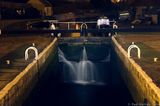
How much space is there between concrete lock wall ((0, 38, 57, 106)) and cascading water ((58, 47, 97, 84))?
7.24m

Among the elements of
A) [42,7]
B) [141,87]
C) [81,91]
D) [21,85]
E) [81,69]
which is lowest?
[81,91]

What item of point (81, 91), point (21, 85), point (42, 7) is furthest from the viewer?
point (42, 7)

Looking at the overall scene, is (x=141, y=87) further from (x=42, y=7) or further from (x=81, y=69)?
(x=42, y=7)

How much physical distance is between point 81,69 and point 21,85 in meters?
15.6

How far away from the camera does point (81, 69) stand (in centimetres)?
3166

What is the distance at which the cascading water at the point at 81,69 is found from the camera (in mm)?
29536

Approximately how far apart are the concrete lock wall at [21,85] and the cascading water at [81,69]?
23.8 feet

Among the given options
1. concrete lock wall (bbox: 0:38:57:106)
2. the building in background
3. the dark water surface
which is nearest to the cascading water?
the dark water surface

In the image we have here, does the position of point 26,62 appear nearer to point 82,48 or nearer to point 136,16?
point 82,48

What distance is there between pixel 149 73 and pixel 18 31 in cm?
2328

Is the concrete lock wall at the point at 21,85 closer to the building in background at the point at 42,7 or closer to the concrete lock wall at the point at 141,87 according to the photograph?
the concrete lock wall at the point at 141,87

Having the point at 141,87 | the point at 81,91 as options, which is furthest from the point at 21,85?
the point at 81,91

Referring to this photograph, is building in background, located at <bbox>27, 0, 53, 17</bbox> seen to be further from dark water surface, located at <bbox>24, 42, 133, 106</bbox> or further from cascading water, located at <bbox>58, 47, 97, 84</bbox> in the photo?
dark water surface, located at <bbox>24, 42, 133, 106</bbox>

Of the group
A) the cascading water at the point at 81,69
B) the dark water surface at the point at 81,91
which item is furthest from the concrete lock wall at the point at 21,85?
the cascading water at the point at 81,69
